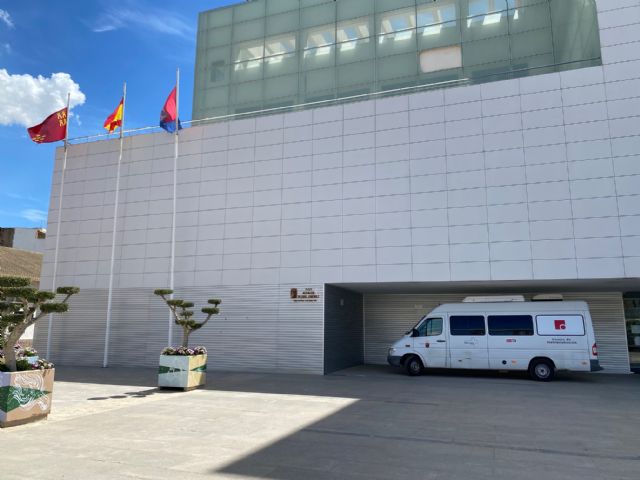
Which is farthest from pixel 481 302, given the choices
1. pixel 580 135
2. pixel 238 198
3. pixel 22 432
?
pixel 22 432

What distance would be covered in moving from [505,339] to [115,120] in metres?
18.1

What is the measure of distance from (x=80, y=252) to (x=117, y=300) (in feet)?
10.1

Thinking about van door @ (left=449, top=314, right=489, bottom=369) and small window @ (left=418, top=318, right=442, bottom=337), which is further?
small window @ (left=418, top=318, right=442, bottom=337)

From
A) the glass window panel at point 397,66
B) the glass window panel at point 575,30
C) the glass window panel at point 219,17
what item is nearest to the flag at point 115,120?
the glass window panel at point 219,17

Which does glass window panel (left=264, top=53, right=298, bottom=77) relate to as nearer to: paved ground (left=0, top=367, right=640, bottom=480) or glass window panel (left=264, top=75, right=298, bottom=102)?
glass window panel (left=264, top=75, right=298, bottom=102)

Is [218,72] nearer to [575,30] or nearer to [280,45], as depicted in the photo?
[280,45]

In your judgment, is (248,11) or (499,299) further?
(248,11)

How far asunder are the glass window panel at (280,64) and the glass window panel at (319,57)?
1.81 ft

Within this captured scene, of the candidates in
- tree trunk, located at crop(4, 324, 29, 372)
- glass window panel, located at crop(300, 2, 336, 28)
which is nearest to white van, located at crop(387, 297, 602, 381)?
tree trunk, located at crop(4, 324, 29, 372)

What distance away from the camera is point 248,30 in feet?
84.3

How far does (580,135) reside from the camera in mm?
14953

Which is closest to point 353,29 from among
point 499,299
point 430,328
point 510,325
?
point 499,299

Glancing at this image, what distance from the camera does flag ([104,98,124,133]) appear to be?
66.3 ft

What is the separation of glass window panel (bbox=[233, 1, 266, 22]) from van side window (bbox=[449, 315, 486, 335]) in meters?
19.6
